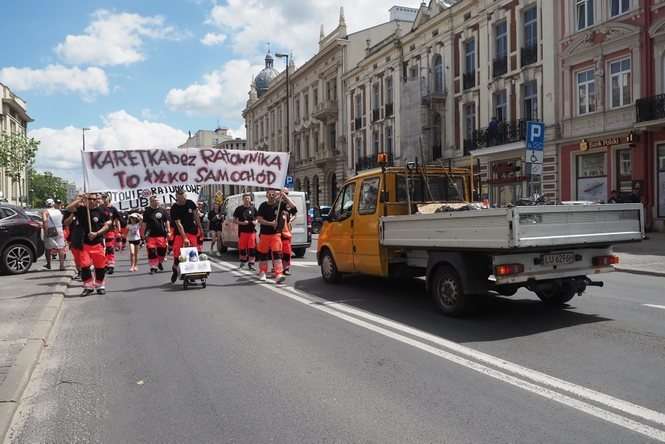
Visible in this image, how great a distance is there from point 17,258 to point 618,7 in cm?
2219

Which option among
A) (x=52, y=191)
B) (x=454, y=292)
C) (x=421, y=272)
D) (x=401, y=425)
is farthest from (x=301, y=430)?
(x=52, y=191)

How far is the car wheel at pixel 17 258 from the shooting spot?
43.7 ft

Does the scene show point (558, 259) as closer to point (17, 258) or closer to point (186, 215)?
point (186, 215)

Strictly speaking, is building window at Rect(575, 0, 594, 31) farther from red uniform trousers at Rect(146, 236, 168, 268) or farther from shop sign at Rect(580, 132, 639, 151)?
red uniform trousers at Rect(146, 236, 168, 268)

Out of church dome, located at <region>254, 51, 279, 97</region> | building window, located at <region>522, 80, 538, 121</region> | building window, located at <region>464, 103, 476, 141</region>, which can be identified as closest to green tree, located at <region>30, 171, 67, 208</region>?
church dome, located at <region>254, 51, 279, 97</region>

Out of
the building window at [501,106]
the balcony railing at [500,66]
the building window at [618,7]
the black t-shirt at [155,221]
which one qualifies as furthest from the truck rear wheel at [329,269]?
the balcony railing at [500,66]

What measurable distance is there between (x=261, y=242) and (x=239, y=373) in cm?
639

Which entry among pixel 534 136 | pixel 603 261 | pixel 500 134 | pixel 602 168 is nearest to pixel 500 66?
pixel 500 134

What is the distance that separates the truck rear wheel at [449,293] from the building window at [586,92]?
19.0m

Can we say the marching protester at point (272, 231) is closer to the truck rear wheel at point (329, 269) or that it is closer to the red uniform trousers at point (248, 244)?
the truck rear wheel at point (329, 269)

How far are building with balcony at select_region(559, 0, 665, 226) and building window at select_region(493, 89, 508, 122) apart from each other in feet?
13.5

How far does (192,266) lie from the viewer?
10.8 m

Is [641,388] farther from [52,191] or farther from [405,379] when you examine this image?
[52,191]

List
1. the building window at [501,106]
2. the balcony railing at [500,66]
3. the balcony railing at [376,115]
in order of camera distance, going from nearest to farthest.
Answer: the balcony railing at [500,66], the building window at [501,106], the balcony railing at [376,115]
